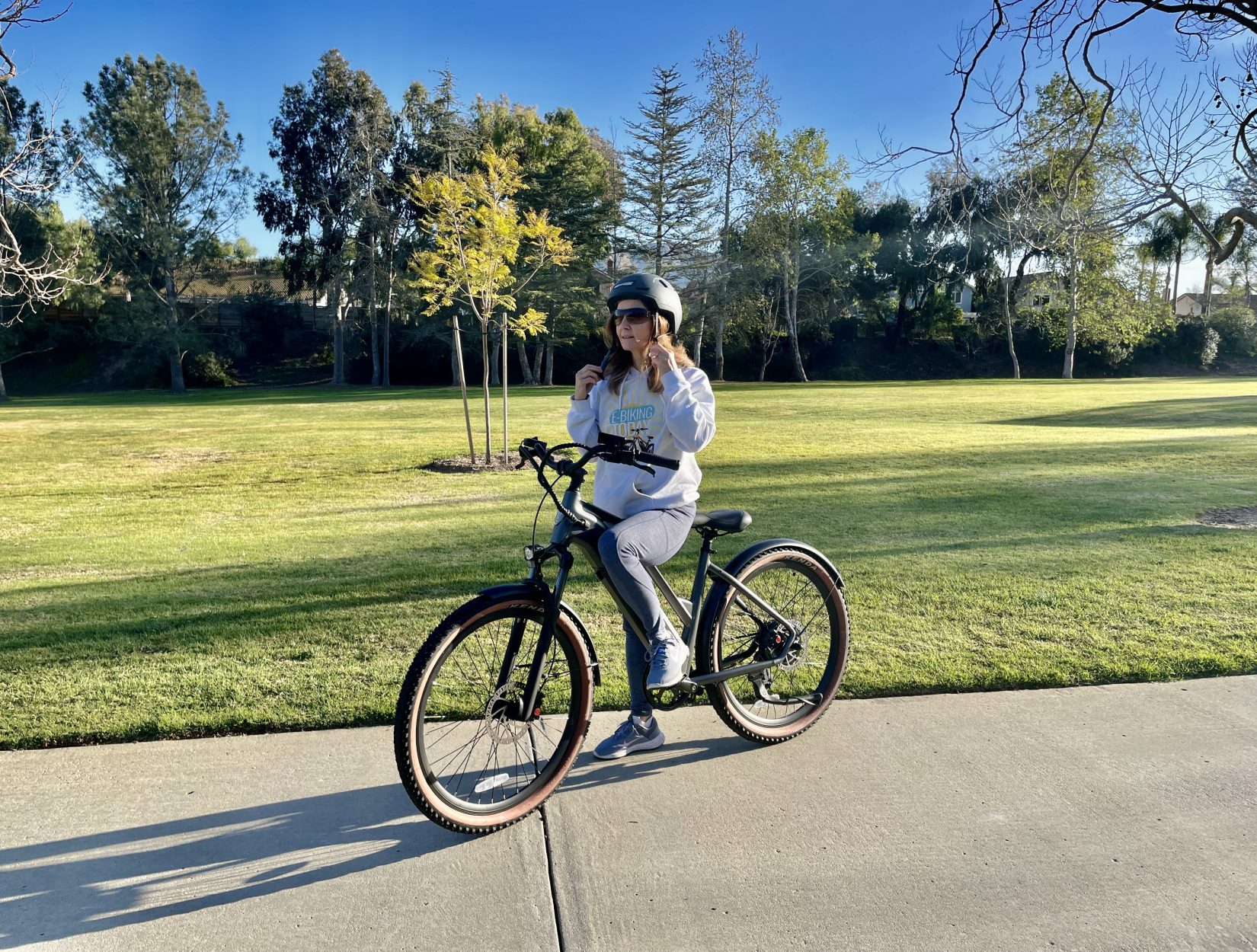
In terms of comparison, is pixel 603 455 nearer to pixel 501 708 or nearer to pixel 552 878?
pixel 501 708

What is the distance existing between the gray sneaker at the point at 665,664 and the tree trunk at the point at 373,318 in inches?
1567

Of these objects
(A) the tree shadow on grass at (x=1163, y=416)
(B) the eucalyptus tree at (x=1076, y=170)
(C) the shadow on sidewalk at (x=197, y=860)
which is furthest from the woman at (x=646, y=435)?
(A) the tree shadow on grass at (x=1163, y=416)

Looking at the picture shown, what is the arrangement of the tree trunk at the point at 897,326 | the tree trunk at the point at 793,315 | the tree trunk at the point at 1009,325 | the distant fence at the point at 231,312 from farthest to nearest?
→ the tree trunk at the point at 897,326, the tree trunk at the point at 1009,325, the tree trunk at the point at 793,315, the distant fence at the point at 231,312

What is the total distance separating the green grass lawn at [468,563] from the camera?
397cm

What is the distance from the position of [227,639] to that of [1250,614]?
5.97 m

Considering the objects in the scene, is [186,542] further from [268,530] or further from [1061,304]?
[1061,304]

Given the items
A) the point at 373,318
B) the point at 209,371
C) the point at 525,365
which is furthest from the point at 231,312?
the point at 525,365

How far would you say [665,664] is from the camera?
2930mm

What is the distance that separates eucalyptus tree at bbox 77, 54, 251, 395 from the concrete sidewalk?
130 feet

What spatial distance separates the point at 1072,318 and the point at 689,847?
4399 centimetres

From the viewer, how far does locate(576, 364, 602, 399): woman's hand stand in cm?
307

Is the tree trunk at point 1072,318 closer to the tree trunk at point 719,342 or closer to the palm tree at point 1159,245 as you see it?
the palm tree at point 1159,245

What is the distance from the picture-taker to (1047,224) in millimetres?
7664

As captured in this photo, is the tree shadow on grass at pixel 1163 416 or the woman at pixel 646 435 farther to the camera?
the tree shadow on grass at pixel 1163 416
